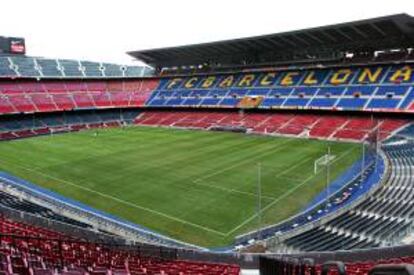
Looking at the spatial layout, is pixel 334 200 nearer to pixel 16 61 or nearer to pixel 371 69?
pixel 371 69

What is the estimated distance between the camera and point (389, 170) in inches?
1324

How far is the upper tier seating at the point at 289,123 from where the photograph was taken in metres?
53.0

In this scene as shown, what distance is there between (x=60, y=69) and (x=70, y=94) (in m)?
9.47

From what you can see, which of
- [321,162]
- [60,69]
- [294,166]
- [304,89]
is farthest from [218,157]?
[60,69]

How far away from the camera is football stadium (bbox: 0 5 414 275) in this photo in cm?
1747

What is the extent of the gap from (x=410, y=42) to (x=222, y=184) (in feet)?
144

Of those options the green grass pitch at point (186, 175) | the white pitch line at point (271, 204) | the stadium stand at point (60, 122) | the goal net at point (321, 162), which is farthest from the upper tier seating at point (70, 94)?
the white pitch line at point (271, 204)

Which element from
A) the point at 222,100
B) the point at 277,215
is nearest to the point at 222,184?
the point at 277,215

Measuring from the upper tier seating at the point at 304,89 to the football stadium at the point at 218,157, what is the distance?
12.2 inches

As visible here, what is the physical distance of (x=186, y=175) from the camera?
36.7m

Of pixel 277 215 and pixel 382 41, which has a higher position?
pixel 382 41

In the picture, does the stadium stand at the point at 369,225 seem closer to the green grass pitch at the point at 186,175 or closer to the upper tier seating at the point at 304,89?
the green grass pitch at the point at 186,175

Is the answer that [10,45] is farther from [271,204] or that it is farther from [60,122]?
[271,204]

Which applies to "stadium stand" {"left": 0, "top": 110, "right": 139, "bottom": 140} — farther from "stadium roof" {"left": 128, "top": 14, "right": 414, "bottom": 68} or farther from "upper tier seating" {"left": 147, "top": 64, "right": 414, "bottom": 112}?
"stadium roof" {"left": 128, "top": 14, "right": 414, "bottom": 68}
